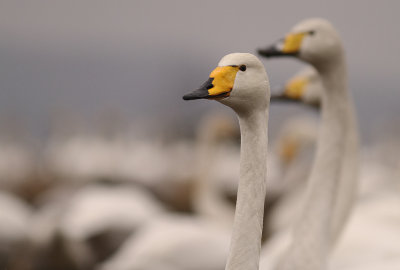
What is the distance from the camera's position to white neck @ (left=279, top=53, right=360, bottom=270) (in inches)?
150

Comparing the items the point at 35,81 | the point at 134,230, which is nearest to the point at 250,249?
the point at 134,230

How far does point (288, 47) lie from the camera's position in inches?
173

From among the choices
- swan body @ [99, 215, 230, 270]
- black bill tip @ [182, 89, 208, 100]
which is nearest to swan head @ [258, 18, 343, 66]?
black bill tip @ [182, 89, 208, 100]

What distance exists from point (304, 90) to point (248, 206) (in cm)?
276

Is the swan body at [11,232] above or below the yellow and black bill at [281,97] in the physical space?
below

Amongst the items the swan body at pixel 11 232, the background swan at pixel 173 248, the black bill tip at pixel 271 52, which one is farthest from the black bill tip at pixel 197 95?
the swan body at pixel 11 232

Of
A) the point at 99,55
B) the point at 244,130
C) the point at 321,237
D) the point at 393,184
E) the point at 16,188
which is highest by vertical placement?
the point at 244,130

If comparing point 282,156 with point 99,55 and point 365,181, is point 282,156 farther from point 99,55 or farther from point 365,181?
point 99,55

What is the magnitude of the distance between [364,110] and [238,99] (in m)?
57.5

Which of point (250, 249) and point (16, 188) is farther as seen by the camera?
point (16, 188)

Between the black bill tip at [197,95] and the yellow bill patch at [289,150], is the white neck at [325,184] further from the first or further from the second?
the yellow bill patch at [289,150]

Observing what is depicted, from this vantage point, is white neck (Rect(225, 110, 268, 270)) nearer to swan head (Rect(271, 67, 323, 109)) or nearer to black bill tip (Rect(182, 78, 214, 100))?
black bill tip (Rect(182, 78, 214, 100))

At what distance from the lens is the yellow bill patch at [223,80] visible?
9.33 ft

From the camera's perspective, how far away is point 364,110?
58875 millimetres
